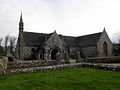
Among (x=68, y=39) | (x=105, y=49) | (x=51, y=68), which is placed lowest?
(x=51, y=68)

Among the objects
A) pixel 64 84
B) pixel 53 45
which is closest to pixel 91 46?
pixel 53 45

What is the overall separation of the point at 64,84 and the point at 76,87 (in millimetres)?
920

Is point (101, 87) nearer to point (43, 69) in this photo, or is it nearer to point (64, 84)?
point (64, 84)

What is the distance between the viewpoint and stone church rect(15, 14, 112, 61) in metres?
37.0

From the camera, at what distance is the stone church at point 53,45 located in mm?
36969

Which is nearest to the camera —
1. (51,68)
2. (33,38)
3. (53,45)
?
(51,68)

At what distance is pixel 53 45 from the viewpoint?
3769 centimetres

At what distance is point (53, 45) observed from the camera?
124 ft

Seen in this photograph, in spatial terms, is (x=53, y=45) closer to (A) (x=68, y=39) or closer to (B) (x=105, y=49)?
(A) (x=68, y=39)

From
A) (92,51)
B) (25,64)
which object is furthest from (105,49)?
(25,64)

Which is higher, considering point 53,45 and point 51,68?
point 53,45

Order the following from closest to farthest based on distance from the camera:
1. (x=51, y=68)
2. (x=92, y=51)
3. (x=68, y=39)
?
(x=51, y=68), (x=92, y=51), (x=68, y=39)

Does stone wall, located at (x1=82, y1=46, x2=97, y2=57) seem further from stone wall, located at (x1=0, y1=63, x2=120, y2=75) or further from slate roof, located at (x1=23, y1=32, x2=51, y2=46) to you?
stone wall, located at (x1=0, y1=63, x2=120, y2=75)

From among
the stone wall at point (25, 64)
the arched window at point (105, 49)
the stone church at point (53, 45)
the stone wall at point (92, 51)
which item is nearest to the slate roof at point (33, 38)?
the stone church at point (53, 45)
